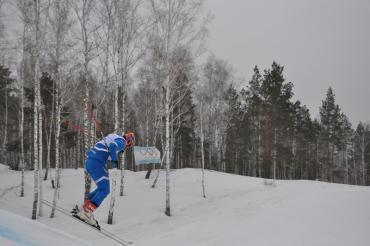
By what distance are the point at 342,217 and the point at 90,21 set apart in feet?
49.5

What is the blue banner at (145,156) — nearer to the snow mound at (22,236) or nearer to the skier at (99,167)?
the skier at (99,167)

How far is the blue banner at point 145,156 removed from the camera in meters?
26.2

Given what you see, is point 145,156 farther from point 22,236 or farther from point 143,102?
point 22,236

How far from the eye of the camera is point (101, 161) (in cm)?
685

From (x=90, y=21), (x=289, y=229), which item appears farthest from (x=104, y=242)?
(x=90, y=21)

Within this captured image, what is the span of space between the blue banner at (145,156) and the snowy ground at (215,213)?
5.62 feet

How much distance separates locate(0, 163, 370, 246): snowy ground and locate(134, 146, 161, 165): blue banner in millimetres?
1713

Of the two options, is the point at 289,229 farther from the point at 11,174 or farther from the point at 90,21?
the point at 11,174

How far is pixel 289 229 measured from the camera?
36.2 ft

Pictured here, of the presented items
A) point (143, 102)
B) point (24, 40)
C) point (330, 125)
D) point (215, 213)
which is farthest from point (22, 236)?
point (330, 125)

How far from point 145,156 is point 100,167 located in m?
19.6

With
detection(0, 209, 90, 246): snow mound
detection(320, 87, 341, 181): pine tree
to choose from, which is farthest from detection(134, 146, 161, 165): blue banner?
detection(320, 87, 341, 181): pine tree

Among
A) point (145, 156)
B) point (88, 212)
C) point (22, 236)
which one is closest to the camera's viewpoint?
point (22, 236)

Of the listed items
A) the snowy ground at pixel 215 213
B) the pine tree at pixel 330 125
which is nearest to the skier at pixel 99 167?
the snowy ground at pixel 215 213
